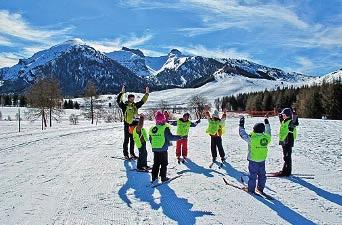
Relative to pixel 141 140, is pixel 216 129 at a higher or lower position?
higher

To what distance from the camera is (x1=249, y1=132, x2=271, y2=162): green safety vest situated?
415 inches

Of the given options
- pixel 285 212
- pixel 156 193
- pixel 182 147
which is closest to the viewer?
pixel 285 212

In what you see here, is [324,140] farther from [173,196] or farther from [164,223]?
[164,223]

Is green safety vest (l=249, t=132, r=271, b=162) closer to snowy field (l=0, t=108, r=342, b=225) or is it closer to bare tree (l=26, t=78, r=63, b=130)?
snowy field (l=0, t=108, r=342, b=225)

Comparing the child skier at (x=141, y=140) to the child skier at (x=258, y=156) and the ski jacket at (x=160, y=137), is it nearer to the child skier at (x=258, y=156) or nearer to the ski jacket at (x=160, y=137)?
the ski jacket at (x=160, y=137)

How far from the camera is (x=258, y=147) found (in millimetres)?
10570

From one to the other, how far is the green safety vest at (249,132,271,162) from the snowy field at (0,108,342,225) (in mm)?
941

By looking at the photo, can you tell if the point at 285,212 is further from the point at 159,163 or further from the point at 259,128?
the point at 159,163

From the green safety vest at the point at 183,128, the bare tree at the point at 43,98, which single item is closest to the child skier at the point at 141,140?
the green safety vest at the point at 183,128

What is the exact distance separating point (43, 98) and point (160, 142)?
5044cm

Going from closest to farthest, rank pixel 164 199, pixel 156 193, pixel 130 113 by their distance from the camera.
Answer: pixel 164 199 → pixel 156 193 → pixel 130 113

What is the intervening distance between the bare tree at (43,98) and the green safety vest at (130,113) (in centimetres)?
4534

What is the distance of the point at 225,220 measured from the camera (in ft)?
28.1

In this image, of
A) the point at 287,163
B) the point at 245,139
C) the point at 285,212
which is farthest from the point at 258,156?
the point at 287,163
